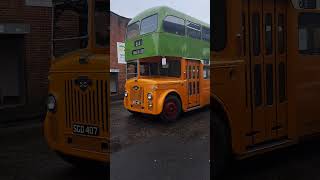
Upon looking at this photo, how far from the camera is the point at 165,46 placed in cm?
318

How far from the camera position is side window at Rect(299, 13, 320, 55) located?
592cm

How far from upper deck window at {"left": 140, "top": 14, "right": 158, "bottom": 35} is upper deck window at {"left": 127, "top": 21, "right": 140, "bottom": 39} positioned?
0.03 metres

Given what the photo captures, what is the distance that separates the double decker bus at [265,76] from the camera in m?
4.96

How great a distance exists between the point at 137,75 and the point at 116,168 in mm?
627

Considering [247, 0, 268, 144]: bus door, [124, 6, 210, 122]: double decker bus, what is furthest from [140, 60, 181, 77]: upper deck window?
[247, 0, 268, 144]: bus door

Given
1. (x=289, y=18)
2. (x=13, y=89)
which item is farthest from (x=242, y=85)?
(x=13, y=89)

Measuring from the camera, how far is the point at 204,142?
323 centimetres

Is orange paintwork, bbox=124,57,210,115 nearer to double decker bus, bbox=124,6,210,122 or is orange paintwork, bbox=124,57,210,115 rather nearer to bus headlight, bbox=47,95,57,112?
double decker bus, bbox=124,6,210,122

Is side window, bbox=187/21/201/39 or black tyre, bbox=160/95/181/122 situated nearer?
side window, bbox=187/21/201/39

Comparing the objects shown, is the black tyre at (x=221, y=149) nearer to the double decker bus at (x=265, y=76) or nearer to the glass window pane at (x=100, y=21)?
the double decker bus at (x=265, y=76)

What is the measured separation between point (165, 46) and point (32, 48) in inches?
438

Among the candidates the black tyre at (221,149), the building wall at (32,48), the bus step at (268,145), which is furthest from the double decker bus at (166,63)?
the building wall at (32,48)

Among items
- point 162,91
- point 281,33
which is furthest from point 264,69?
point 162,91

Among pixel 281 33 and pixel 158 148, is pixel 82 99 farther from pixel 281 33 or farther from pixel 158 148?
pixel 281 33
